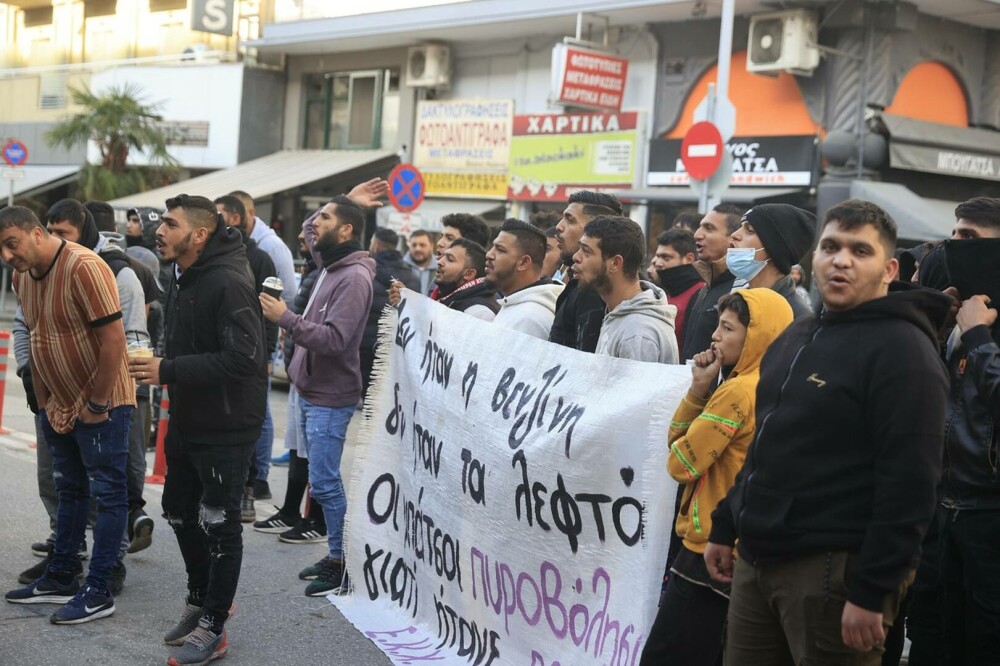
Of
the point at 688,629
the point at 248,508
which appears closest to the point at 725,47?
the point at 248,508

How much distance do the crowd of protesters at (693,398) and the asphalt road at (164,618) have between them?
→ 5.0 inches

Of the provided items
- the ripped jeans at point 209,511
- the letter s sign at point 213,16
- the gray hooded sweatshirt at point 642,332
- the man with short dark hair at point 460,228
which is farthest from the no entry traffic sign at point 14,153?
the gray hooded sweatshirt at point 642,332

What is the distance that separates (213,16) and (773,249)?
78.3 feet

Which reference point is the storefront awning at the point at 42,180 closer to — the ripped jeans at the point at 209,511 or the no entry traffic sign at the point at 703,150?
the no entry traffic sign at the point at 703,150

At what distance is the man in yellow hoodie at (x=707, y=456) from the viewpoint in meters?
3.76

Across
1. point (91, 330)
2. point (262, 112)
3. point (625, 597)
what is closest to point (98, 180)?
point (262, 112)

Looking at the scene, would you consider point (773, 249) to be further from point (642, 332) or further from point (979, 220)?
point (979, 220)

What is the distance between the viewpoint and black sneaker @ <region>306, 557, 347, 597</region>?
6.29m

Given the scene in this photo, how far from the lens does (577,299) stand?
5.80 meters

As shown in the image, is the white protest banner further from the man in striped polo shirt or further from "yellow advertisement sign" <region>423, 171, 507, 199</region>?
"yellow advertisement sign" <region>423, 171, 507, 199</region>

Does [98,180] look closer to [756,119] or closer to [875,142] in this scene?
[756,119]

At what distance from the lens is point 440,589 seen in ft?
17.3

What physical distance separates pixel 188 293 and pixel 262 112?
22292mm

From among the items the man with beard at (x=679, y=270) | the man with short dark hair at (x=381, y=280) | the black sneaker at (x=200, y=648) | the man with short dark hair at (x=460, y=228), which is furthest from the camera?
the man with short dark hair at (x=381, y=280)
